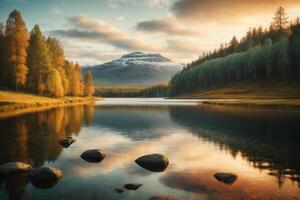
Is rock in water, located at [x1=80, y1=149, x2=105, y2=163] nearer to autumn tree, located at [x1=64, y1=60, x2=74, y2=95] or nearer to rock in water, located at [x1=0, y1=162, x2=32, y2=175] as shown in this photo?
rock in water, located at [x1=0, y1=162, x2=32, y2=175]

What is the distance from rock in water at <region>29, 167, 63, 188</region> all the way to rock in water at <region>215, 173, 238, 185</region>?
9893mm

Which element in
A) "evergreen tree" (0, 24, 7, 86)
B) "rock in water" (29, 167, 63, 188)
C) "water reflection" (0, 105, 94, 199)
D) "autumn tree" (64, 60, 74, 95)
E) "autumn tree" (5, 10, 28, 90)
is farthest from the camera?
"autumn tree" (64, 60, 74, 95)

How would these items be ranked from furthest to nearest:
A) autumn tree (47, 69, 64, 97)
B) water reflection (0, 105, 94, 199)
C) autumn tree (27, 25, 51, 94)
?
autumn tree (27, 25, 51, 94), autumn tree (47, 69, 64, 97), water reflection (0, 105, 94, 199)

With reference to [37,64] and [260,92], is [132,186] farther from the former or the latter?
[260,92]

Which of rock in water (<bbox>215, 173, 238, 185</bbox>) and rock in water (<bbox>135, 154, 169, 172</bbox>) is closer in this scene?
rock in water (<bbox>215, 173, 238, 185</bbox>)

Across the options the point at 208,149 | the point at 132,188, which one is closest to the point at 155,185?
the point at 132,188

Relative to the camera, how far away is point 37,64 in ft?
302

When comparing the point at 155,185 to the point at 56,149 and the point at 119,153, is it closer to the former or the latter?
the point at 119,153

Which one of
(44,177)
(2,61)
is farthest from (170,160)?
(2,61)

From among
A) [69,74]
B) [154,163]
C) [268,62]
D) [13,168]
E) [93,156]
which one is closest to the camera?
[13,168]

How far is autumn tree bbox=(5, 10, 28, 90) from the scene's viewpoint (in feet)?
263

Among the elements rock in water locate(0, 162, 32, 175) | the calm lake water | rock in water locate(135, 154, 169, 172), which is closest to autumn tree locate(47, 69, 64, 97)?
the calm lake water

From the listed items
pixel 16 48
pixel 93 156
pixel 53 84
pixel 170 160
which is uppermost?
pixel 16 48

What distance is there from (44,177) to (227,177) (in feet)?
36.3
